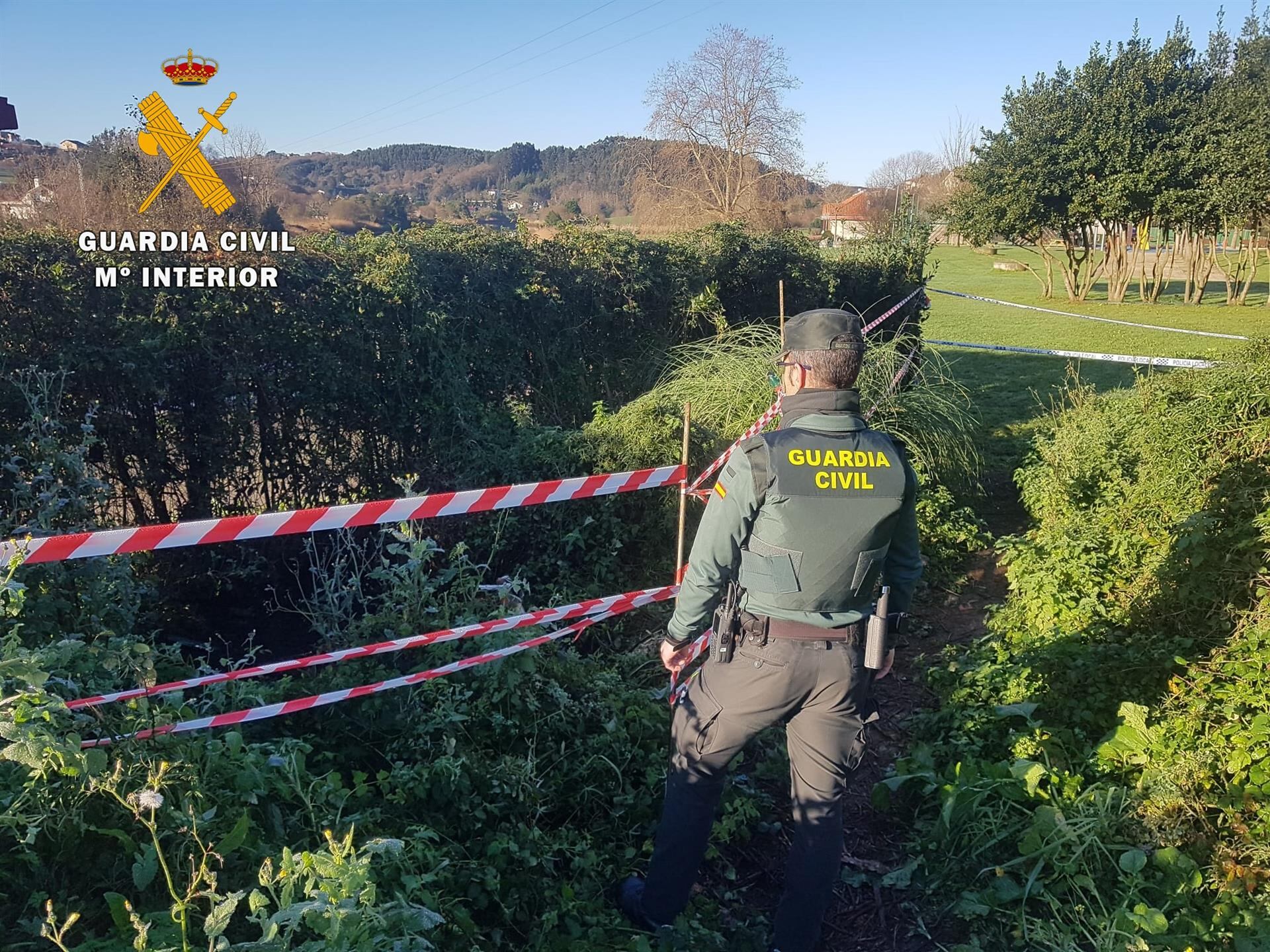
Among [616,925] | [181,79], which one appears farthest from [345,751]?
[181,79]

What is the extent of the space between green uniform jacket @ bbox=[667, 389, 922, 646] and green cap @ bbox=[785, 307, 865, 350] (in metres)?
0.15

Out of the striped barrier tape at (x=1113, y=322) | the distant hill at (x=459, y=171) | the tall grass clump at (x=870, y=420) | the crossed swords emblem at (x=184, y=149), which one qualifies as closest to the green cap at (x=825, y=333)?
the tall grass clump at (x=870, y=420)

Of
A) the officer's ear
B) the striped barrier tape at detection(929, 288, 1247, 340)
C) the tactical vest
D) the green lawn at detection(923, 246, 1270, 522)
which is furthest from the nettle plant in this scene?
the striped barrier tape at detection(929, 288, 1247, 340)

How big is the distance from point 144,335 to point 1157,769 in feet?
18.2

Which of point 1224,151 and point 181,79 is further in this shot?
point 1224,151

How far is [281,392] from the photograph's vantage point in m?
5.43

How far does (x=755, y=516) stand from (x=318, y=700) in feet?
5.85

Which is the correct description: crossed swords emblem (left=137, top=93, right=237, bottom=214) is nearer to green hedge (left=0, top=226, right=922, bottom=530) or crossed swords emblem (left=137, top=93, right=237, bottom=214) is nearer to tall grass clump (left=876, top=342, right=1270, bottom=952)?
green hedge (left=0, top=226, right=922, bottom=530)

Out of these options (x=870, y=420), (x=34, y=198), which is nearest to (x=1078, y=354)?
(x=870, y=420)

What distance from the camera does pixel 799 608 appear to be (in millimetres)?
2641

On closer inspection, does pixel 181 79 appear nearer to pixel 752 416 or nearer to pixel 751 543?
pixel 752 416

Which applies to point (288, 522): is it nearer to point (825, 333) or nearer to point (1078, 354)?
point (825, 333)

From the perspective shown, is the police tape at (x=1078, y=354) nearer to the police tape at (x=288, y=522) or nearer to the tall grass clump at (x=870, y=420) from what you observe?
the tall grass clump at (x=870, y=420)

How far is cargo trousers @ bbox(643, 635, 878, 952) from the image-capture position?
2668 mm
